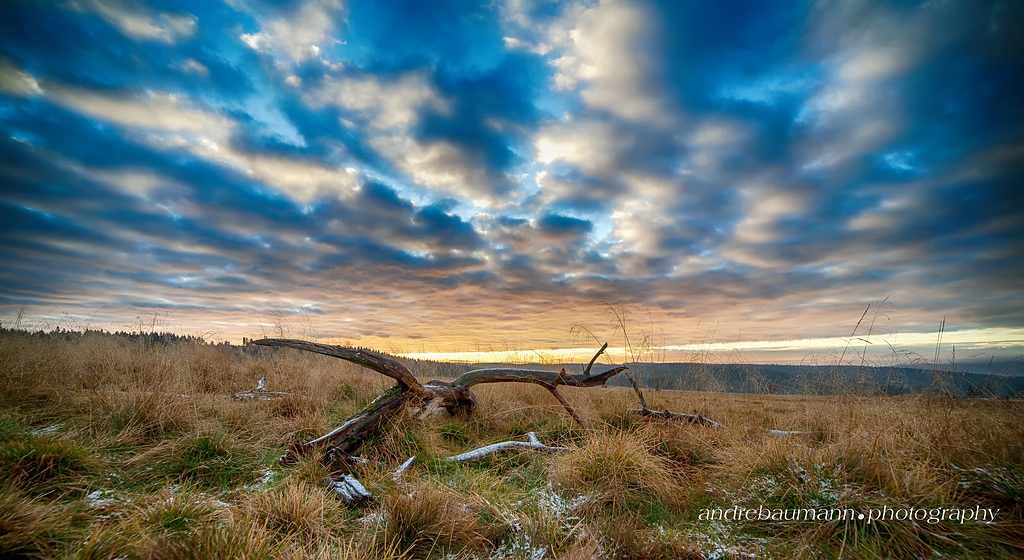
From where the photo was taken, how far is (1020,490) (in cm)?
299

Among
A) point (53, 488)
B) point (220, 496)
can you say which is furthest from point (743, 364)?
point (53, 488)

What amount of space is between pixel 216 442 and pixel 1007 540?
6.56 metres

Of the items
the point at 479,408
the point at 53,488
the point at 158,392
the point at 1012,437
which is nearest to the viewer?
the point at 53,488

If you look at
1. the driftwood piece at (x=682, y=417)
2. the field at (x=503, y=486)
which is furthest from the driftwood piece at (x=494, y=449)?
the driftwood piece at (x=682, y=417)

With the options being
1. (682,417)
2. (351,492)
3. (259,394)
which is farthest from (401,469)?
(259,394)

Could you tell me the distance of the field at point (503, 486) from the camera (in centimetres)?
258

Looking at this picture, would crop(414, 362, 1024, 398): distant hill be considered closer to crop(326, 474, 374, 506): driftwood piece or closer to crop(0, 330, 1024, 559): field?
crop(0, 330, 1024, 559): field

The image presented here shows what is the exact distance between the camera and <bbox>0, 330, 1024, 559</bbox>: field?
2.58m

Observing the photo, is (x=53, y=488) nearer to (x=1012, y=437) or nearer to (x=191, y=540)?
(x=191, y=540)

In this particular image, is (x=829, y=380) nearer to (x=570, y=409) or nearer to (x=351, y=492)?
(x=570, y=409)

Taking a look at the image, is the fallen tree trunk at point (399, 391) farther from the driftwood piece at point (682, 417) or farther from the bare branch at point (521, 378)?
the driftwood piece at point (682, 417)

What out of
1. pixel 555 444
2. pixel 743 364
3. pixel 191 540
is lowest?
pixel 555 444

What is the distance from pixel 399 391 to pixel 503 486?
7.50 feet

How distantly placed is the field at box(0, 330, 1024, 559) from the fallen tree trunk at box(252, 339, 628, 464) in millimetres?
268
